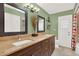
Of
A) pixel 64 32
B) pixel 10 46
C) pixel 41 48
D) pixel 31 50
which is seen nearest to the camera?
pixel 10 46

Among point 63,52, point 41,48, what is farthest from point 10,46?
point 63,52

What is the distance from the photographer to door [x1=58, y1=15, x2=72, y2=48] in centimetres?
145

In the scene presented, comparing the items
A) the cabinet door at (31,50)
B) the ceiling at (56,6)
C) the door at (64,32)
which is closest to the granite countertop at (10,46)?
the cabinet door at (31,50)

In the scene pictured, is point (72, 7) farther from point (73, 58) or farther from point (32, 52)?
point (32, 52)

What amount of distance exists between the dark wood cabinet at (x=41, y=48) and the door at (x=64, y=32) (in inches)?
5.3

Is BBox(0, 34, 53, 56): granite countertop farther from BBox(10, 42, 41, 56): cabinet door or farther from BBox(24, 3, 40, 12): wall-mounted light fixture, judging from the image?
BBox(24, 3, 40, 12): wall-mounted light fixture

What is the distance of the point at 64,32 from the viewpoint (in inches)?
58.7

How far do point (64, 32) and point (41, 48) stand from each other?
47cm

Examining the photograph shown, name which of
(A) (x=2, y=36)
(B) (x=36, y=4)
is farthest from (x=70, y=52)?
(A) (x=2, y=36)

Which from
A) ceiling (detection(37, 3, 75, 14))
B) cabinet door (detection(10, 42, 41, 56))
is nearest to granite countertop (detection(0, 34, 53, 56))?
cabinet door (detection(10, 42, 41, 56))

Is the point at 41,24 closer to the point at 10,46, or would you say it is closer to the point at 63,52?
the point at 63,52

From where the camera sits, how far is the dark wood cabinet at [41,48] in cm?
128

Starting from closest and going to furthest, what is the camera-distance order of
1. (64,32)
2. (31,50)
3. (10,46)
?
1. (10,46)
2. (31,50)
3. (64,32)

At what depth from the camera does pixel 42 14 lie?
158 cm
